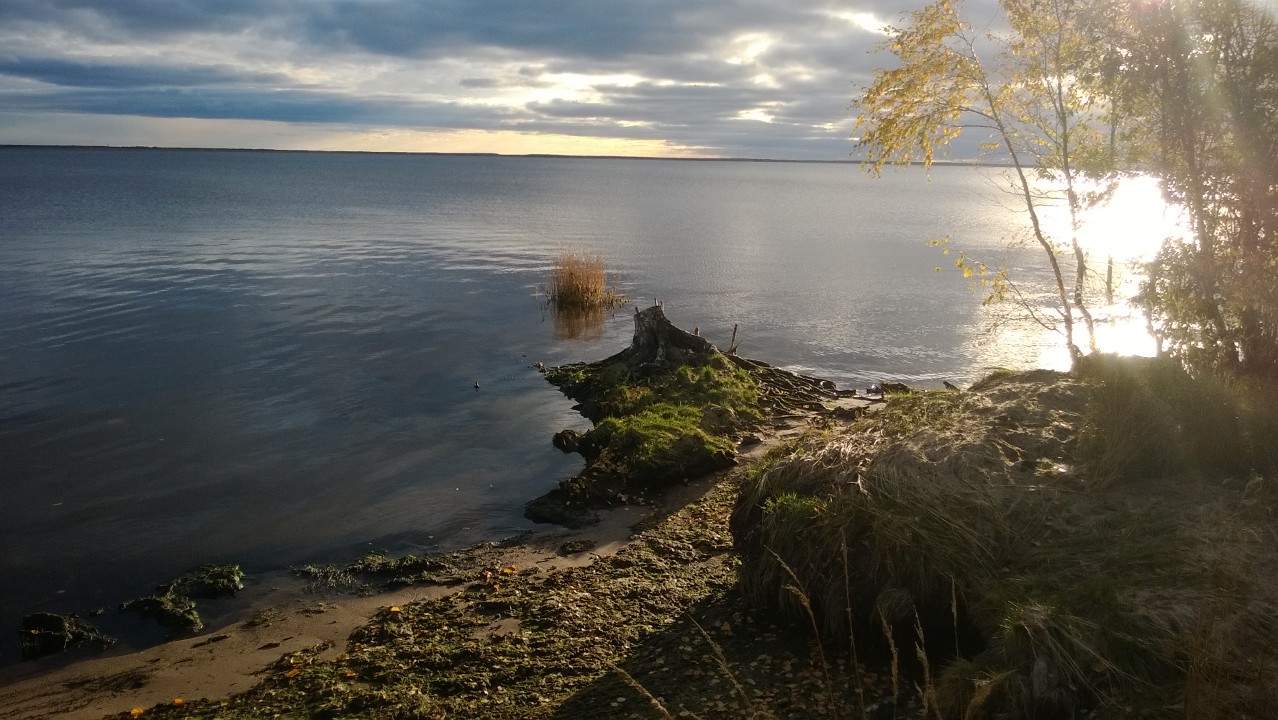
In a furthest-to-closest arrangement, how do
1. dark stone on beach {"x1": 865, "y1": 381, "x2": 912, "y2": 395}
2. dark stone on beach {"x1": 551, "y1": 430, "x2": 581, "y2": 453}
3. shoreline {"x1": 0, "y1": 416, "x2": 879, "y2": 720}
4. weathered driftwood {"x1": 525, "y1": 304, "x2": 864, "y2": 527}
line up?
dark stone on beach {"x1": 865, "y1": 381, "x2": 912, "y2": 395}, dark stone on beach {"x1": 551, "y1": 430, "x2": 581, "y2": 453}, weathered driftwood {"x1": 525, "y1": 304, "x2": 864, "y2": 527}, shoreline {"x1": 0, "y1": 416, "x2": 879, "y2": 720}

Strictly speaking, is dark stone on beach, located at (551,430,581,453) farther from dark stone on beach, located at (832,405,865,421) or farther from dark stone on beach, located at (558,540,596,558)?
dark stone on beach, located at (832,405,865,421)

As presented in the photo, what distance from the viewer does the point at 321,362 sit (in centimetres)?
2234

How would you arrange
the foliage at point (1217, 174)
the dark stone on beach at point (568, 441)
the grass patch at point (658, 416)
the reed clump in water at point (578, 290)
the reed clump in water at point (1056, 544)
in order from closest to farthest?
the reed clump in water at point (1056, 544)
the foliage at point (1217, 174)
the grass patch at point (658, 416)
the dark stone on beach at point (568, 441)
the reed clump in water at point (578, 290)

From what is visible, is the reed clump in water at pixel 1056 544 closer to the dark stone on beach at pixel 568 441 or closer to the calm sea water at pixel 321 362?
the calm sea water at pixel 321 362

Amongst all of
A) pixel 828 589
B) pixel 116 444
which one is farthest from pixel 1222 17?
pixel 116 444

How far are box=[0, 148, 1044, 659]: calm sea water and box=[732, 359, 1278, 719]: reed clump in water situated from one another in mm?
5446

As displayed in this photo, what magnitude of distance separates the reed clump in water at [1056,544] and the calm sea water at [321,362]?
545cm

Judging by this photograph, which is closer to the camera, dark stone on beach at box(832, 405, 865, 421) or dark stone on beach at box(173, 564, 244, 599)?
dark stone on beach at box(173, 564, 244, 599)

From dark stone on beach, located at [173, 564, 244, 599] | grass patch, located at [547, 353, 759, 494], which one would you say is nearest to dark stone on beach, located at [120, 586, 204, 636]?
dark stone on beach, located at [173, 564, 244, 599]

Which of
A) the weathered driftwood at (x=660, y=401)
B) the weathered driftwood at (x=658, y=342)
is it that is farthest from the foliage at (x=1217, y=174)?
the weathered driftwood at (x=658, y=342)

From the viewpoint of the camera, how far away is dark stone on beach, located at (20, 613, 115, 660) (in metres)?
8.89

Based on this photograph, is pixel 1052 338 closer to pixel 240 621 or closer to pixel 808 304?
pixel 808 304

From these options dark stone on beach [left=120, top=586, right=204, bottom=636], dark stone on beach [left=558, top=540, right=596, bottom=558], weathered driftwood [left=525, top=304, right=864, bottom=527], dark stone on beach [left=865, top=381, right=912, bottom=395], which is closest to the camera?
dark stone on beach [left=120, top=586, right=204, bottom=636]

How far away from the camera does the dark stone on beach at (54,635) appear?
8.89 m
